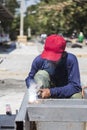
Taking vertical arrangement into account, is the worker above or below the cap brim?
below

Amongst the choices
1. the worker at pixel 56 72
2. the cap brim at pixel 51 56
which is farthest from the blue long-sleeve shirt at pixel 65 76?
the cap brim at pixel 51 56

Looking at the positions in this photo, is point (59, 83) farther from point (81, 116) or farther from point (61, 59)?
point (81, 116)

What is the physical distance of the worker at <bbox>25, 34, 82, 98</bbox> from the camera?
4438 mm

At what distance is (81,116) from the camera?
3.65 metres

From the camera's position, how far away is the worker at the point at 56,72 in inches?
175

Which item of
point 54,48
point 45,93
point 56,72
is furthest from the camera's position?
point 56,72

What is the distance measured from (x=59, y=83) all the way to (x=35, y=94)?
1.09 meters

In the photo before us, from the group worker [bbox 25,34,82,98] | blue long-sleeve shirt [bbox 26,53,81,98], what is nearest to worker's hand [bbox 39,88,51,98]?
worker [bbox 25,34,82,98]

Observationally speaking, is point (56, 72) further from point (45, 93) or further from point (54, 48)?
point (45, 93)

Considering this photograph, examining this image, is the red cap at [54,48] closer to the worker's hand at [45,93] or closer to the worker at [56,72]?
the worker at [56,72]

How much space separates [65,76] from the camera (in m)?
4.90

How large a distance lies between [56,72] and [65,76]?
130 mm

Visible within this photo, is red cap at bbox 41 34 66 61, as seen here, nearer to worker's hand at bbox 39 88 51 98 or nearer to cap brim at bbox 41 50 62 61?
cap brim at bbox 41 50 62 61

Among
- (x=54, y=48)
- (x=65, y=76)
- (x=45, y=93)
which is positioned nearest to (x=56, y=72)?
(x=65, y=76)
